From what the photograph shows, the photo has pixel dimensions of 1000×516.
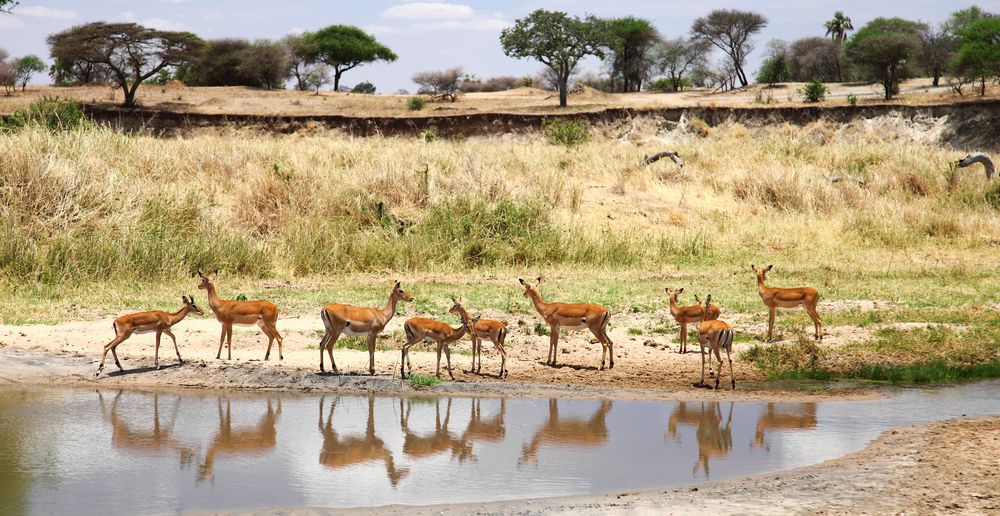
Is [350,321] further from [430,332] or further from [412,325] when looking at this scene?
[430,332]

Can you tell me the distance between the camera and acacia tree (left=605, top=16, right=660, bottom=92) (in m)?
79.8

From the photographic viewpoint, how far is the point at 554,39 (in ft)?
204

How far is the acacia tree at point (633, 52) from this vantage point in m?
79.8

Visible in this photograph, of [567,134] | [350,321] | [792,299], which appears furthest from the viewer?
[567,134]

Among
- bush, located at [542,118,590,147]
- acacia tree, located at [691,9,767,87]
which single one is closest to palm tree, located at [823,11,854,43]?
acacia tree, located at [691,9,767,87]

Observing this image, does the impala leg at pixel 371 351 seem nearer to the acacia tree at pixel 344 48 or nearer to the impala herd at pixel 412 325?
the impala herd at pixel 412 325

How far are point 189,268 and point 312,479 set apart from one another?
11.4m

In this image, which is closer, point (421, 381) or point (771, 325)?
point (421, 381)

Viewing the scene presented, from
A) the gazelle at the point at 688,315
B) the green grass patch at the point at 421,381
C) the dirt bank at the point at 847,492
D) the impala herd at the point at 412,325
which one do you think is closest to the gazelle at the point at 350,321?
the impala herd at the point at 412,325

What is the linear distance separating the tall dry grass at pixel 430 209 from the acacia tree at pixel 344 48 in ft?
149

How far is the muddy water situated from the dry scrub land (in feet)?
3.47

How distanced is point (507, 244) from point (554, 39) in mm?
42555

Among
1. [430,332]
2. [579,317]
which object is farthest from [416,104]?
[430,332]

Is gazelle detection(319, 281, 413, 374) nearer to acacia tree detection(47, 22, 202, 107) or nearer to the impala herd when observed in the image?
the impala herd
